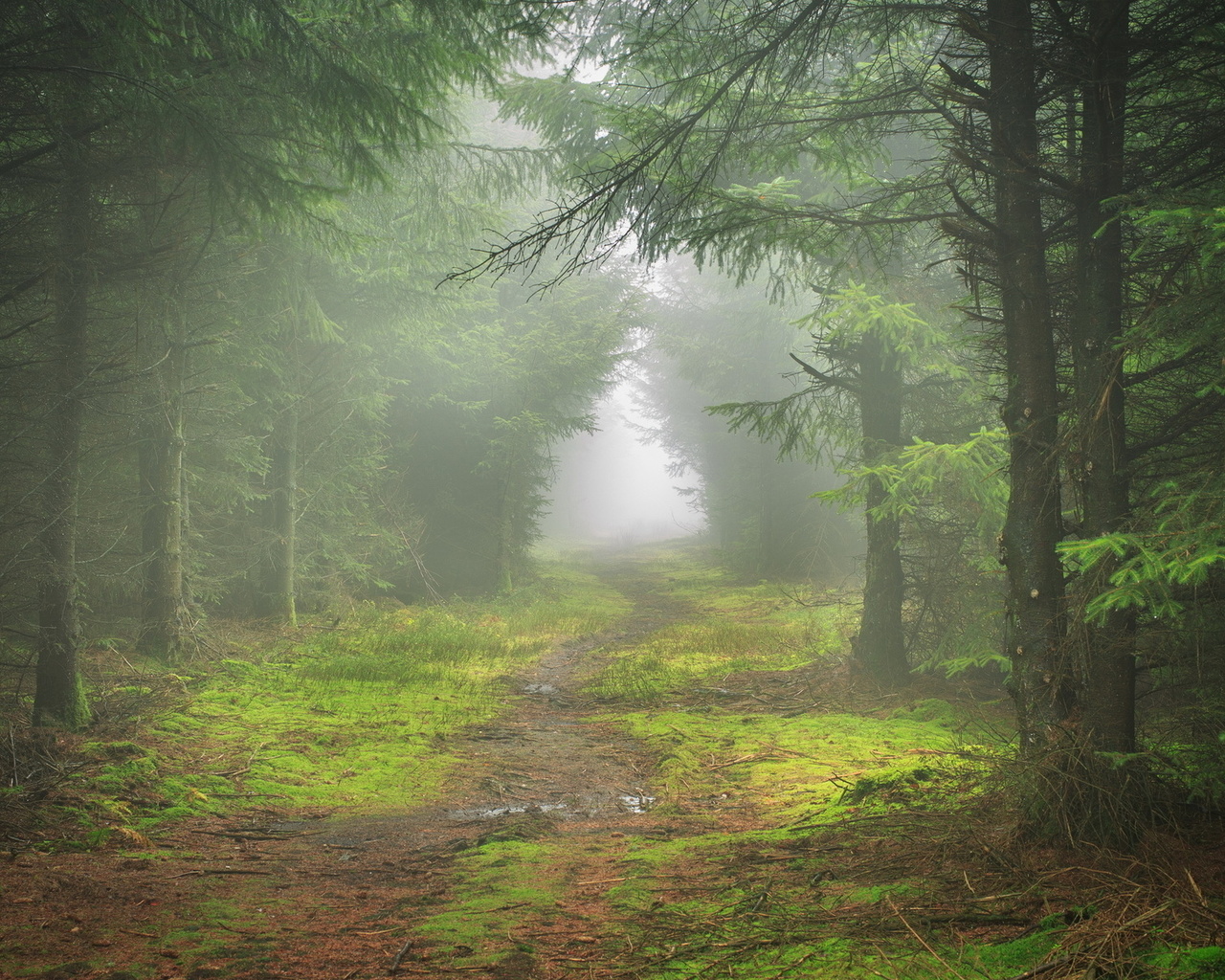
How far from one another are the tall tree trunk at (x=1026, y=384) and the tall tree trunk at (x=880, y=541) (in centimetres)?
433

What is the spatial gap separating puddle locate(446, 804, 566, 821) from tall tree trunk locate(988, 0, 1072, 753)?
121 inches

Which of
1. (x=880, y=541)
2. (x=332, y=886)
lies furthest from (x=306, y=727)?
(x=880, y=541)

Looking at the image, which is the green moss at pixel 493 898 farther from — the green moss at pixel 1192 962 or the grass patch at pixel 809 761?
the green moss at pixel 1192 962

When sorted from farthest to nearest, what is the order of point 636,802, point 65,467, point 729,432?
point 729,432 < point 65,467 < point 636,802

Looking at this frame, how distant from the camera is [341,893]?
11.5ft

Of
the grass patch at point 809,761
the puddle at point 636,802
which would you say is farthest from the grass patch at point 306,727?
the grass patch at point 809,761

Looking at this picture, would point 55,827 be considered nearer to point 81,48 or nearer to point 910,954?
point 910,954

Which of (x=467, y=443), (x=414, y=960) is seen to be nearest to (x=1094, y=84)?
(x=414, y=960)

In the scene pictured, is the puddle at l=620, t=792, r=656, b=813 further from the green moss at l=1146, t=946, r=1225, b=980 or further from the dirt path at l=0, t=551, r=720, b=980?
the green moss at l=1146, t=946, r=1225, b=980

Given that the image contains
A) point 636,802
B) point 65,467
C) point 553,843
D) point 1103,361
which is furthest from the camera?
point 65,467

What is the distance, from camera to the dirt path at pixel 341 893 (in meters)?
2.68

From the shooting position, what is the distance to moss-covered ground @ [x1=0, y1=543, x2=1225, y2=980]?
2.56m

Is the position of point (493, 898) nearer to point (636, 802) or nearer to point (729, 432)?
point (636, 802)

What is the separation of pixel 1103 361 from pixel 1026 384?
59cm
